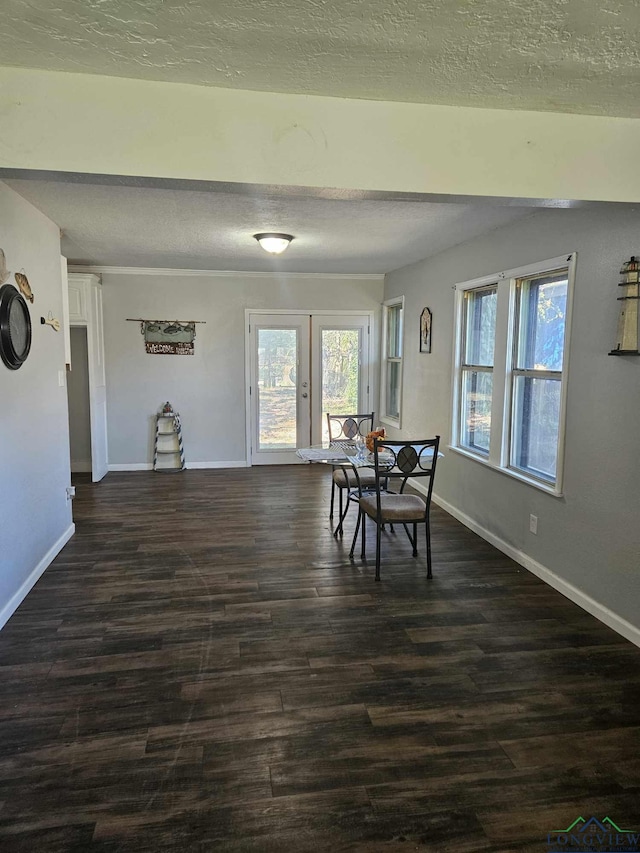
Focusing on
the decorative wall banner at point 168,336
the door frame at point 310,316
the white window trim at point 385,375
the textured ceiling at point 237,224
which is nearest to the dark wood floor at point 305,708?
the textured ceiling at point 237,224

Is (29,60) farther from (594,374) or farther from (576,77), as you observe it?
(594,374)

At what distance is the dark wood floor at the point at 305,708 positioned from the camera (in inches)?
70.3

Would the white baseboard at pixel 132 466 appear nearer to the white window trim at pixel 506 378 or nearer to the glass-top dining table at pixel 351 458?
the glass-top dining table at pixel 351 458

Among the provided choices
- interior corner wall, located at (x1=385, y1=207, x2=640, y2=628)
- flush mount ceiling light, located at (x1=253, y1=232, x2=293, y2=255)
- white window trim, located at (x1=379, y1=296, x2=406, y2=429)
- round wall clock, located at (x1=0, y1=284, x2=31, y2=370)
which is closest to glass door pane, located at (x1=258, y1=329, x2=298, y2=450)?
white window trim, located at (x1=379, y1=296, x2=406, y2=429)

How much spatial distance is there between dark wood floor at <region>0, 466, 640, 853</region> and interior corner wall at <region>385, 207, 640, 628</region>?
267mm

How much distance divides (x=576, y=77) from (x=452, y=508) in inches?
147

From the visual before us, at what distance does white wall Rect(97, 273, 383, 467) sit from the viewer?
6504 millimetres

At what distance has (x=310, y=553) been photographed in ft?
13.3

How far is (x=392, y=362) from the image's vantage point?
22.3 feet

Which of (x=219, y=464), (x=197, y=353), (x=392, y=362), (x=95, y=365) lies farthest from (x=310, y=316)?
(x=95, y=365)

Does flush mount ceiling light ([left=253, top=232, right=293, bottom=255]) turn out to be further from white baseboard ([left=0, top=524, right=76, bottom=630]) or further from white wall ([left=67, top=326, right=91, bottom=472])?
white wall ([left=67, top=326, right=91, bottom=472])

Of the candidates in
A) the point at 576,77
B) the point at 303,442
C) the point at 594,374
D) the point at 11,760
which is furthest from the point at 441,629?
the point at 303,442

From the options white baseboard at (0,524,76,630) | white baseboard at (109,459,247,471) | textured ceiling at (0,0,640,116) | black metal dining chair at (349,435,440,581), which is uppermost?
textured ceiling at (0,0,640,116)

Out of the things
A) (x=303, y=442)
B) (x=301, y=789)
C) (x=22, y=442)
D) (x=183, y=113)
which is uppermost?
(x=183, y=113)
